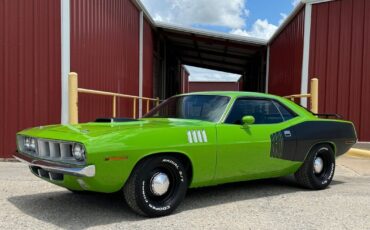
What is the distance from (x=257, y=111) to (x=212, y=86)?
35467mm

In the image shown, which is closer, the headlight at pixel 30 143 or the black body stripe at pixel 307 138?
the headlight at pixel 30 143

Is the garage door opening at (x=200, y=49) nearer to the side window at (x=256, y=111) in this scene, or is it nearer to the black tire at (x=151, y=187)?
the side window at (x=256, y=111)

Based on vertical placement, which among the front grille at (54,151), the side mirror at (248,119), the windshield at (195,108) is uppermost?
the windshield at (195,108)

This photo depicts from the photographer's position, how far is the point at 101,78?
9.93 meters

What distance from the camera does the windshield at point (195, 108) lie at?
497 centimetres

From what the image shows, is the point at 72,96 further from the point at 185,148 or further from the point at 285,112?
the point at 285,112

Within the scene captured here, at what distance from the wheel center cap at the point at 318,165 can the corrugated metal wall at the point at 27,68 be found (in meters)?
4.75

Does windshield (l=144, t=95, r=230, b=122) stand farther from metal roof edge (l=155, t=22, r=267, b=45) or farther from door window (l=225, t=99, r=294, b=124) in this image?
metal roof edge (l=155, t=22, r=267, b=45)

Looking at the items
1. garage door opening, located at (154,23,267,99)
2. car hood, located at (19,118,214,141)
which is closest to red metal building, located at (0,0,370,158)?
garage door opening, located at (154,23,267,99)

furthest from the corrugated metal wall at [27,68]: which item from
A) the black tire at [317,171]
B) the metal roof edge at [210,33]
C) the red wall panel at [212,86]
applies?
the red wall panel at [212,86]

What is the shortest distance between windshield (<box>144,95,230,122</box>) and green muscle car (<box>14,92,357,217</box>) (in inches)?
0.5

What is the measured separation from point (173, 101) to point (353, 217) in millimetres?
2632

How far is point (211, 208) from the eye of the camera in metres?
4.64

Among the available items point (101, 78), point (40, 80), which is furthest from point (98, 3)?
point (40, 80)
